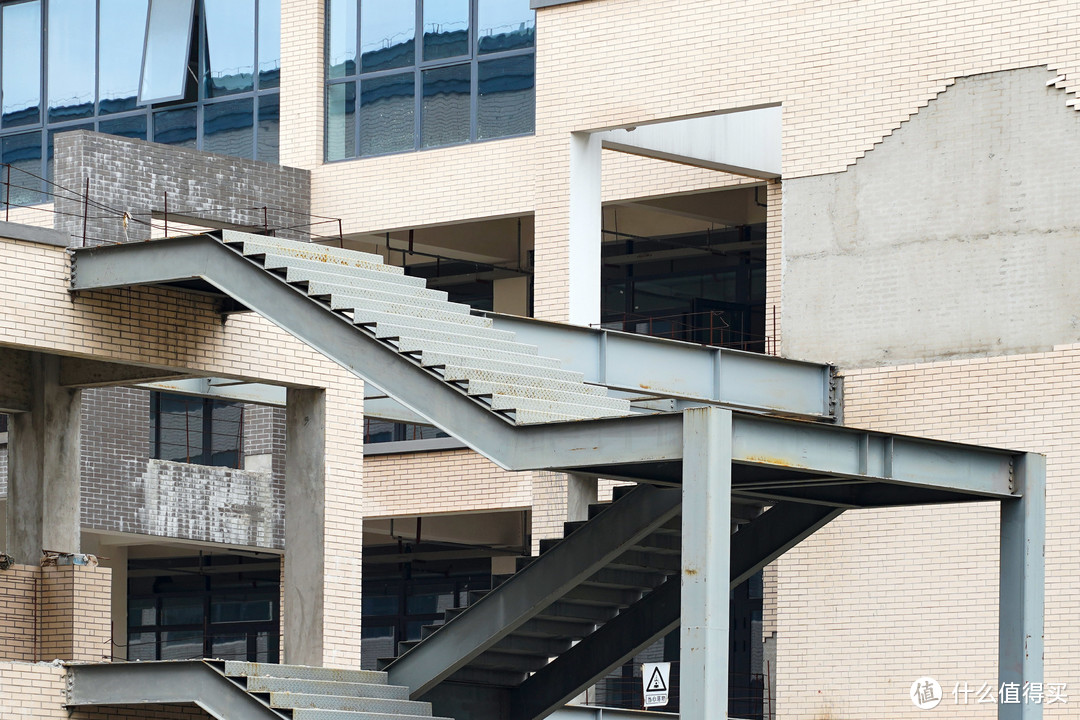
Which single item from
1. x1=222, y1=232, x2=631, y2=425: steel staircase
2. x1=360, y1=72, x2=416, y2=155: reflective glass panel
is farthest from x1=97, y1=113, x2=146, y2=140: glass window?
x1=222, y1=232, x2=631, y2=425: steel staircase

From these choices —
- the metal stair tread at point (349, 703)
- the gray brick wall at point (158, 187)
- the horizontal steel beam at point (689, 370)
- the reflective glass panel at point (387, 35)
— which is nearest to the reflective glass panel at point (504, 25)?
the reflective glass panel at point (387, 35)

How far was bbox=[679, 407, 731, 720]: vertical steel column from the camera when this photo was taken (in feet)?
50.2

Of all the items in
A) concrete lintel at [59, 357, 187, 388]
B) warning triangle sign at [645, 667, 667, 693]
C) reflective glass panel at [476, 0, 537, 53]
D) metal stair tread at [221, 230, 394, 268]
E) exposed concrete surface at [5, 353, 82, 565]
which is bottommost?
warning triangle sign at [645, 667, 667, 693]

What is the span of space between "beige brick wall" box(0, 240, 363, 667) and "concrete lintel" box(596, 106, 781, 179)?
316 inches

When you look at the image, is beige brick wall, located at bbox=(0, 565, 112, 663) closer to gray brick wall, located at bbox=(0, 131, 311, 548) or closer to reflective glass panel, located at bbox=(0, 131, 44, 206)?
gray brick wall, located at bbox=(0, 131, 311, 548)

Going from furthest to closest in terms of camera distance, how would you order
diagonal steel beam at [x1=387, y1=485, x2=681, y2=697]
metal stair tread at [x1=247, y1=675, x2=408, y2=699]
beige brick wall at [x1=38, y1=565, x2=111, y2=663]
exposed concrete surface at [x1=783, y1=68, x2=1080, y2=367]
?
1. exposed concrete surface at [x1=783, y1=68, x2=1080, y2=367]
2. beige brick wall at [x1=38, y1=565, x2=111, y2=663]
3. diagonal steel beam at [x1=387, y1=485, x2=681, y2=697]
4. metal stair tread at [x1=247, y1=675, x2=408, y2=699]

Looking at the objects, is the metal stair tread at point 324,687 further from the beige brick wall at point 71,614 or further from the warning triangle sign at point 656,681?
the warning triangle sign at point 656,681

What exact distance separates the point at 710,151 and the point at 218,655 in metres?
16.6

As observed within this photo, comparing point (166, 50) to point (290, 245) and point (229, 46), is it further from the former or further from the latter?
point (290, 245)

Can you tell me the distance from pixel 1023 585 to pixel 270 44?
19.7m

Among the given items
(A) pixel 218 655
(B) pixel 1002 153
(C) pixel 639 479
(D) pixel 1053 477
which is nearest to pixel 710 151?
(B) pixel 1002 153

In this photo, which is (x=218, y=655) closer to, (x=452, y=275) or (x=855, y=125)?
(x=452, y=275)

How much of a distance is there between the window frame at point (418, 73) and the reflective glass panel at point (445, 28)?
0.07m

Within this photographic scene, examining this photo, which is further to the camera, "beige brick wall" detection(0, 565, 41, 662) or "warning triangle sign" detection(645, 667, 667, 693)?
"warning triangle sign" detection(645, 667, 667, 693)
